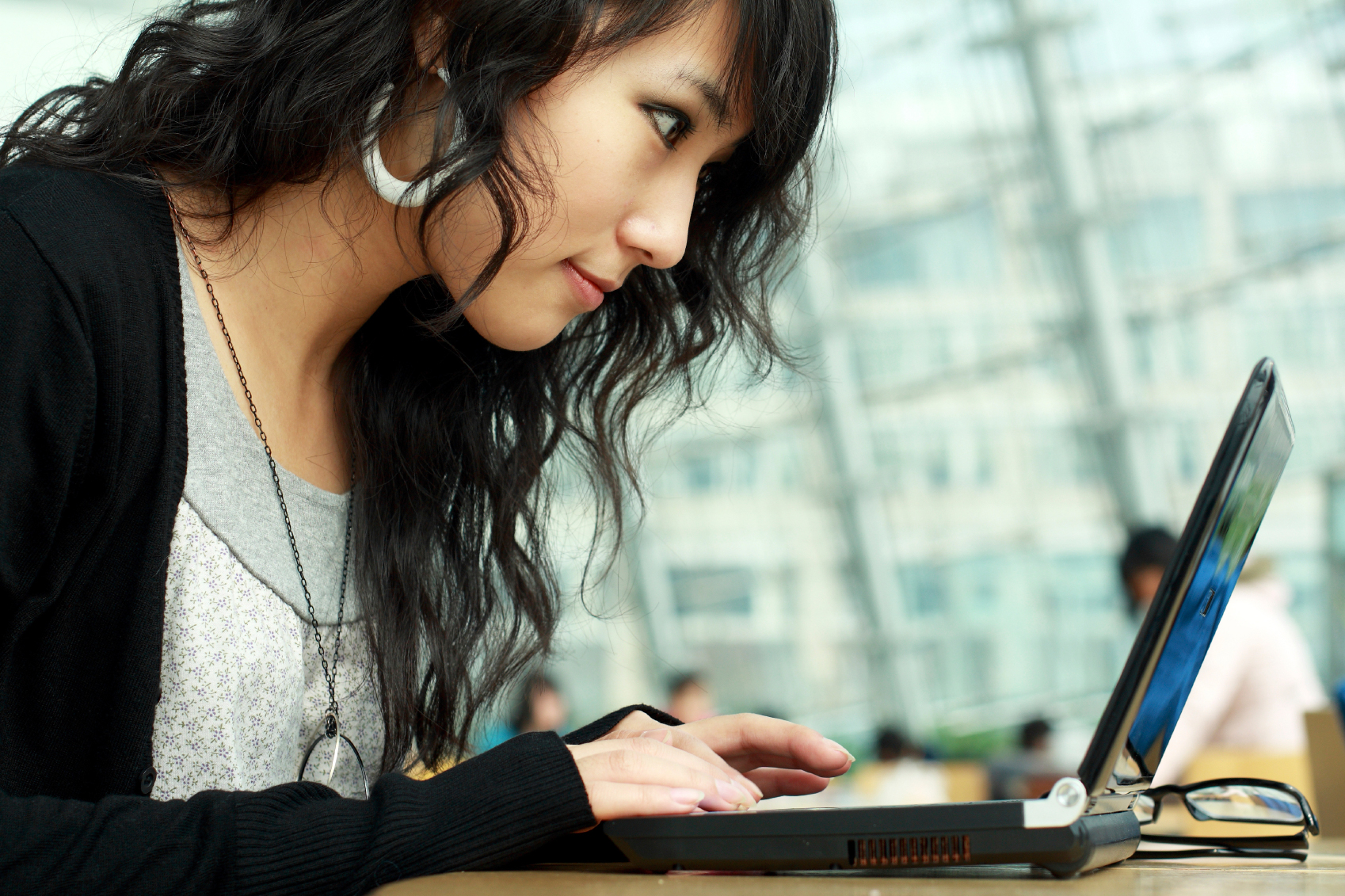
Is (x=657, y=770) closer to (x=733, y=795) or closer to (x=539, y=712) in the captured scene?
(x=733, y=795)

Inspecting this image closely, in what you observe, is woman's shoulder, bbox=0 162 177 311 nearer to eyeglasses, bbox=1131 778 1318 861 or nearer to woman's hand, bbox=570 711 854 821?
woman's hand, bbox=570 711 854 821

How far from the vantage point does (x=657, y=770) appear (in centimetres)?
67

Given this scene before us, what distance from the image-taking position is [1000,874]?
0.63 m

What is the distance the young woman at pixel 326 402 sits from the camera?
0.67 metres

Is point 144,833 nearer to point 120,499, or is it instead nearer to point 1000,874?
point 120,499

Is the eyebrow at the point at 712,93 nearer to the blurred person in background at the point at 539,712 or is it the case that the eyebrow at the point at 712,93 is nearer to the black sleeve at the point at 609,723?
the black sleeve at the point at 609,723

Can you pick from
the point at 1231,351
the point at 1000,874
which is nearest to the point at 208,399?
the point at 1000,874

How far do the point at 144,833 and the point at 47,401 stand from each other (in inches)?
11.6

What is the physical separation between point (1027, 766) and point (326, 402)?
4146mm

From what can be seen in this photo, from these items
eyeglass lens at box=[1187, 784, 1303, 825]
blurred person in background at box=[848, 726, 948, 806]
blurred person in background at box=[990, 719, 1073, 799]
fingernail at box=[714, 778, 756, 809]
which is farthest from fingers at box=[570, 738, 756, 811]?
blurred person in background at box=[990, 719, 1073, 799]

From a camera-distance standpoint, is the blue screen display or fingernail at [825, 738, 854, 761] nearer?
the blue screen display

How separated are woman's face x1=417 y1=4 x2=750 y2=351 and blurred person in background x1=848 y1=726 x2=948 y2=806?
10.4 ft

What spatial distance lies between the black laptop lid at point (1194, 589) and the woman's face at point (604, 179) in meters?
0.47

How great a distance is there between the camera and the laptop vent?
23.2 inches
